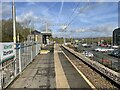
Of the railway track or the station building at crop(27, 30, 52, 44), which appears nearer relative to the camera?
the railway track

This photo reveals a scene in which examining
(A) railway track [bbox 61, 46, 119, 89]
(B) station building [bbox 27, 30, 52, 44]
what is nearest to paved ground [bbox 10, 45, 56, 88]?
(A) railway track [bbox 61, 46, 119, 89]

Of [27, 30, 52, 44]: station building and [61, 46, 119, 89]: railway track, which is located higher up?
[27, 30, 52, 44]: station building

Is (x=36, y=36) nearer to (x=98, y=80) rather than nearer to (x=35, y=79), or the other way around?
(x=35, y=79)

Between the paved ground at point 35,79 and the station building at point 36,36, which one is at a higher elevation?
the station building at point 36,36

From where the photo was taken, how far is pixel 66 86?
1088 cm

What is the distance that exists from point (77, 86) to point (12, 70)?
3553 mm

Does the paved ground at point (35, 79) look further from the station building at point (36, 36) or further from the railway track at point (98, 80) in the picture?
the station building at point (36, 36)

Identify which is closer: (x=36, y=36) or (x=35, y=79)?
(x=35, y=79)

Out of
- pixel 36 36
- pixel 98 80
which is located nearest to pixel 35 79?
pixel 98 80

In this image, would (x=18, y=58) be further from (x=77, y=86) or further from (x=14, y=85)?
(x=77, y=86)

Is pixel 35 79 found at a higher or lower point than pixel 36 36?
lower

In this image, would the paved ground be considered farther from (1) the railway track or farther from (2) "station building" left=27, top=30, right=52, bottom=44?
(2) "station building" left=27, top=30, right=52, bottom=44

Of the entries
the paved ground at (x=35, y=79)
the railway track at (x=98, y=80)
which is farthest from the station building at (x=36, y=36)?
the railway track at (x=98, y=80)

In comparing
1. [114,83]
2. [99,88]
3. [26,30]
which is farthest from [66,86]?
[26,30]
